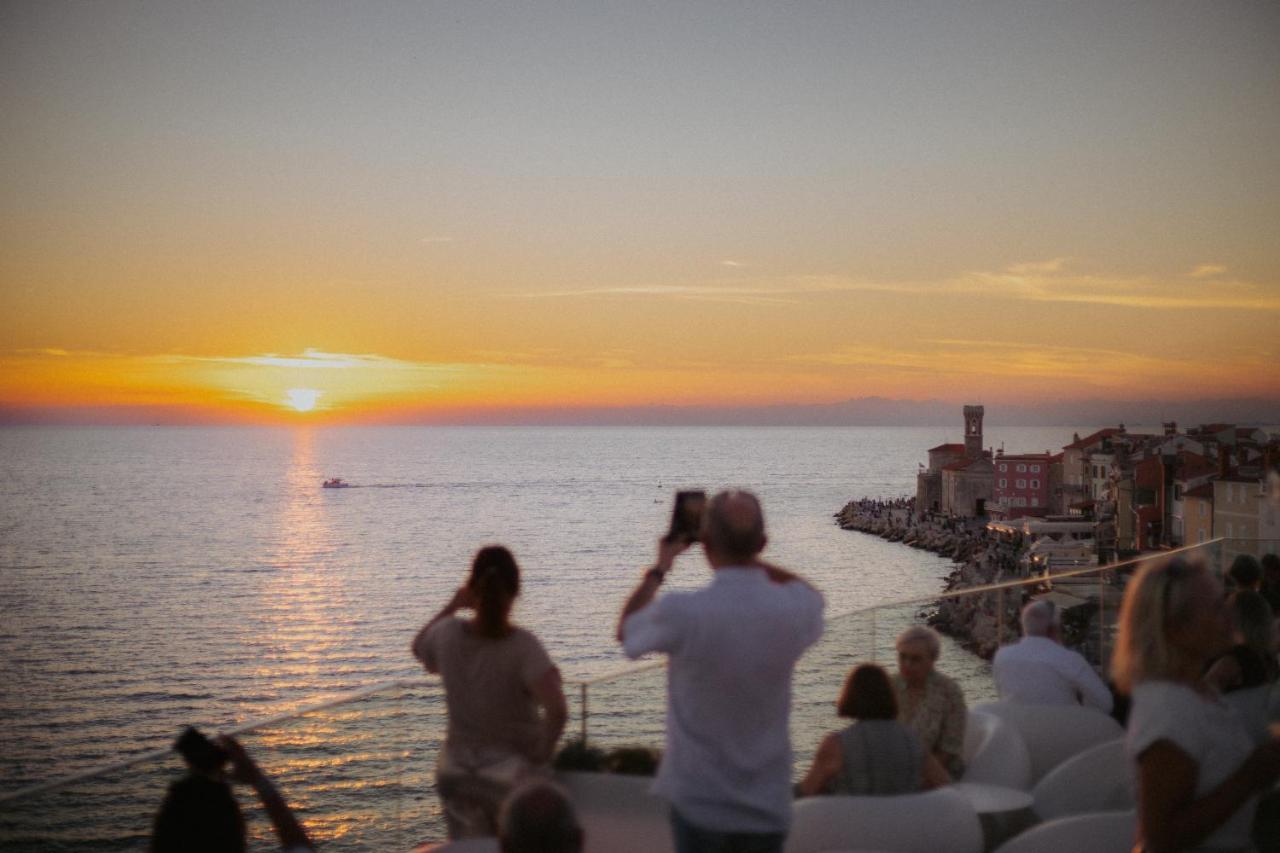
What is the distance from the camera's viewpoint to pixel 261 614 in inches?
2136

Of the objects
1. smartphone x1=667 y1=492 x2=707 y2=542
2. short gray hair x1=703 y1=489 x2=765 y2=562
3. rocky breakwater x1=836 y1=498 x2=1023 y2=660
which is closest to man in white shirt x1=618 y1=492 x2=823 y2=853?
short gray hair x1=703 y1=489 x2=765 y2=562

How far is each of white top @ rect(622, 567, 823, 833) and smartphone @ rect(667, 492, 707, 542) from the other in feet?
1.23

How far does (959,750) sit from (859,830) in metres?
1.17

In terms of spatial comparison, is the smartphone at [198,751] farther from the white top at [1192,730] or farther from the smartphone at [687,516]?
the white top at [1192,730]

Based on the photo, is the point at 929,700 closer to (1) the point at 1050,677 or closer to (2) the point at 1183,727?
(1) the point at 1050,677

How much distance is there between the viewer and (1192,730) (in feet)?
7.38

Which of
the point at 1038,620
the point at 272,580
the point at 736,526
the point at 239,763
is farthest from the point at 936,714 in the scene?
the point at 272,580

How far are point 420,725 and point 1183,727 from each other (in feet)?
10.4

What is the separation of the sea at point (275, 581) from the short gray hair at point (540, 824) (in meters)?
4.04

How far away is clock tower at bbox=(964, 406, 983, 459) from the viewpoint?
362 ft

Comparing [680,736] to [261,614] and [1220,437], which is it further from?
[1220,437]

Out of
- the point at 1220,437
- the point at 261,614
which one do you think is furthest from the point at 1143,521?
the point at 261,614

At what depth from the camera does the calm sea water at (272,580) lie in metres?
37.7

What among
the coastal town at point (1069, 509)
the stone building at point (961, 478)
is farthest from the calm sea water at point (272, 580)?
the stone building at point (961, 478)
